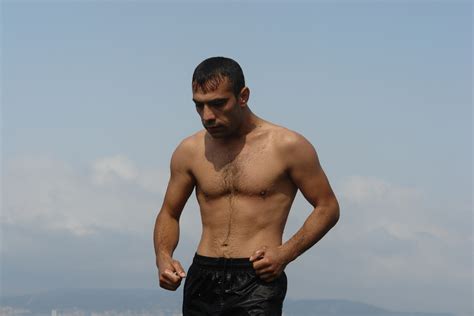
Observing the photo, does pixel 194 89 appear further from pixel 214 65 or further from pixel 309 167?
pixel 309 167

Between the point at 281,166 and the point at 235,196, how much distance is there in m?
0.61

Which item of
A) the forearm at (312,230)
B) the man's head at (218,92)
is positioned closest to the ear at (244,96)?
the man's head at (218,92)

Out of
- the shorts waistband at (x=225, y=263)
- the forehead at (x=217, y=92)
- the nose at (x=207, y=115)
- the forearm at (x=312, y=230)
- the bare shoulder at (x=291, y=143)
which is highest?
the forehead at (x=217, y=92)

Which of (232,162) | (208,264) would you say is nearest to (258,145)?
(232,162)

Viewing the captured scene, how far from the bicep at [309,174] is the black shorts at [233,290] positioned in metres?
0.96

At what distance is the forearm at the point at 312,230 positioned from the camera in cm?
1419

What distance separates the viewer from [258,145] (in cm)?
1449

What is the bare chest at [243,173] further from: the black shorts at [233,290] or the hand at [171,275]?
the hand at [171,275]

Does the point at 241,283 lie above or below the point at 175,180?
below

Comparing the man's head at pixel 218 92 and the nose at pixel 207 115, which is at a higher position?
the man's head at pixel 218 92

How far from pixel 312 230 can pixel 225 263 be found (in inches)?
40.8

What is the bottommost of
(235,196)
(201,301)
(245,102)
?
(201,301)

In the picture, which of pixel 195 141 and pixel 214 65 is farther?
pixel 195 141

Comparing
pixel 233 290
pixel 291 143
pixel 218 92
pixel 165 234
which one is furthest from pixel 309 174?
pixel 165 234
